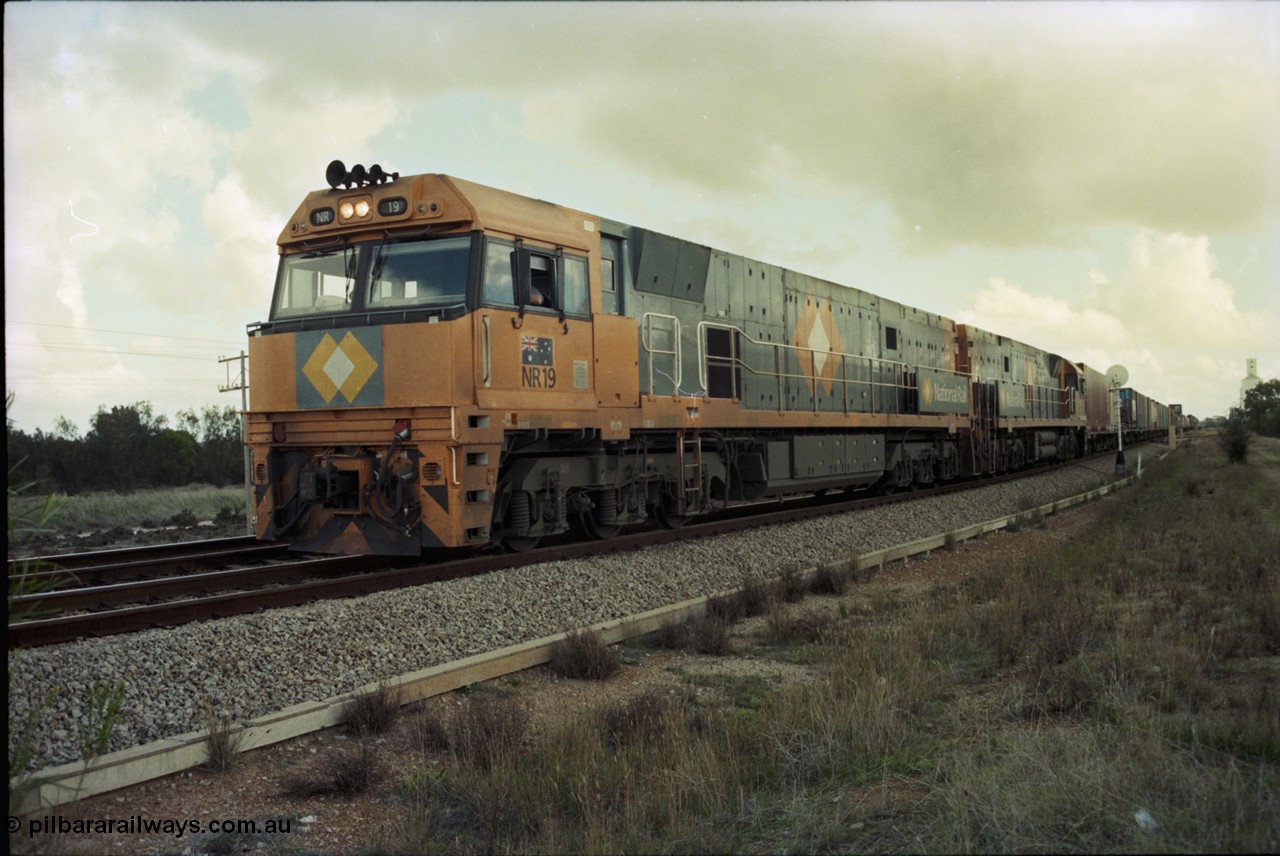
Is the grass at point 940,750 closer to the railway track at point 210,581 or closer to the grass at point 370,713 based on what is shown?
the grass at point 370,713

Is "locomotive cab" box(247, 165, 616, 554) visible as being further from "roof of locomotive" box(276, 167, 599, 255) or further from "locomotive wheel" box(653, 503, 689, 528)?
"locomotive wheel" box(653, 503, 689, 528)

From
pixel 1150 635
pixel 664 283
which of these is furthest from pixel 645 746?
pixel 664 283

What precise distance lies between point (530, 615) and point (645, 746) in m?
3.13

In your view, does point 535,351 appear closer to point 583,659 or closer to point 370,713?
point 583,659

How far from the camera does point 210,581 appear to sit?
8742 mm

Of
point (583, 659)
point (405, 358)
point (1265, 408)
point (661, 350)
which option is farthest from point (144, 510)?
point (1265, 408)

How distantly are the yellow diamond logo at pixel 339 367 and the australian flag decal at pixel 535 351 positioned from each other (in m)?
1.44

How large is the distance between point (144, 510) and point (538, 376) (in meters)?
13.5

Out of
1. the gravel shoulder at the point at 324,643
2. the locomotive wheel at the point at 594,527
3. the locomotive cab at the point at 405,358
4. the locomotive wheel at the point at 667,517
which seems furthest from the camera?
the locomotive wheel at the point at 667,517

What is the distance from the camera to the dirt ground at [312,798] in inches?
152

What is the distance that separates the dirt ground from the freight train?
269 centimetres

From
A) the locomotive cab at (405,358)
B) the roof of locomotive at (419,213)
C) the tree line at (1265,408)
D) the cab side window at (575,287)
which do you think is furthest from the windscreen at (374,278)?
the tree line at (1265,408)

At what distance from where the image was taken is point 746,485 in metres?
14.1

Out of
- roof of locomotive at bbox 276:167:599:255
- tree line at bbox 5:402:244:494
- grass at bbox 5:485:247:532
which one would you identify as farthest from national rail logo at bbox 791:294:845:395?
tree line at bbox 5:402:244:494
